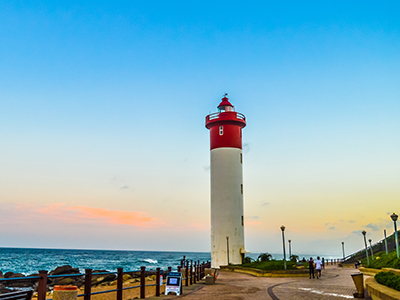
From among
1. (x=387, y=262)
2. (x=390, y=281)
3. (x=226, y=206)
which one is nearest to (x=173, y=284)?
(x=390, y=281)

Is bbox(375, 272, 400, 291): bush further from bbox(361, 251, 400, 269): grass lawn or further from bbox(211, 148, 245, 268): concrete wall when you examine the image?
bbox(211, 148, 245, 268): concrete wall

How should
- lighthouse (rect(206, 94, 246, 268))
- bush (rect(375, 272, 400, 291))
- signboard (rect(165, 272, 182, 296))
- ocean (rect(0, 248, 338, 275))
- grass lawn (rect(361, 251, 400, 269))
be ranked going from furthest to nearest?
ocean (rect(0, 248, 338, 275)) < lighthouse (rect(206, 94, 246, 268)) < grass lawn (rect(361, 251, 400, 269)) < signboard (rect(165, 272, 182, 296)) < bush (rect(375, 272, 400, 291))

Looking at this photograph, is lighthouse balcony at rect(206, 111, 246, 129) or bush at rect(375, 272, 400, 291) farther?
lighthouse balcony at rect(206, 111, 246, 129)

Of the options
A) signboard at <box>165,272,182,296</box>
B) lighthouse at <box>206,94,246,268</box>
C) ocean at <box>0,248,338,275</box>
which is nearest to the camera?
signboard at <box>165,272,182,296</box>

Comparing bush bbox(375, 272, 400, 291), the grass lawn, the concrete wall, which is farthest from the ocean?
bush bbox(375, 272, 400, 291)

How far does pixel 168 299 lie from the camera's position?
12.7 metres

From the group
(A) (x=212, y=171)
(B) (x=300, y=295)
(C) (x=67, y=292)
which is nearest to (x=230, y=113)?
(A) (x=212, y=171)

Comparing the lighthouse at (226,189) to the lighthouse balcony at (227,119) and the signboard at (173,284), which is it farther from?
the signboard at (173,284)

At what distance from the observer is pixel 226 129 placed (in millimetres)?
37031

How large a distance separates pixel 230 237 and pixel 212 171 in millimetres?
6579

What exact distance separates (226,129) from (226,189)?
6.07 m

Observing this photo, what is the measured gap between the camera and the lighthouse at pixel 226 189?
34.6 m

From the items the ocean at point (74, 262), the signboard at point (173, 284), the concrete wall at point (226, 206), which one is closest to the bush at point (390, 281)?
the signboard at point (173, 284)

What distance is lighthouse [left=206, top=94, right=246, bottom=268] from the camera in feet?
113
